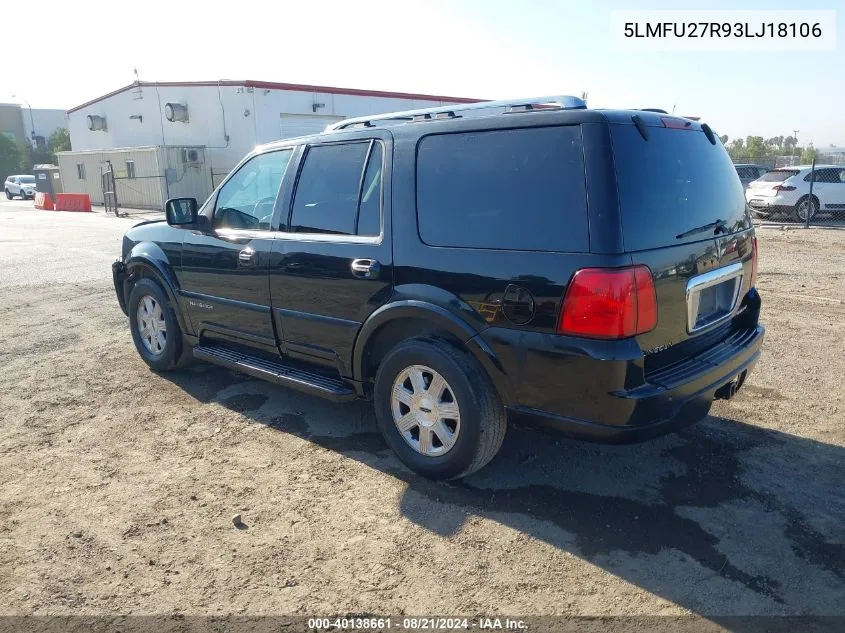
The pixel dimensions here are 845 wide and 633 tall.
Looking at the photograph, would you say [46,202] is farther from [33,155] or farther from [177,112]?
[33,155]

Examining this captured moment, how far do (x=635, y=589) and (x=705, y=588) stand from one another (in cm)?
29

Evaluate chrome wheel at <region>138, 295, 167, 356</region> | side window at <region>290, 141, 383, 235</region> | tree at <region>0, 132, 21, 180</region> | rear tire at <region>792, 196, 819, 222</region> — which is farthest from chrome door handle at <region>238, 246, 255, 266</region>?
tree at <region>0, 132, 21, 180</region>

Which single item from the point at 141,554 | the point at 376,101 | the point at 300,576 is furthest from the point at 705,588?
the point at 376,101

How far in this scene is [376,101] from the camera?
28.2 m

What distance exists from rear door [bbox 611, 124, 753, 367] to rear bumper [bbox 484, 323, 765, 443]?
154 millimetres

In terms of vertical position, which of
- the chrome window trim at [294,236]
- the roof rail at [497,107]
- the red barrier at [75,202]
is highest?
the red barrier at [75,202]

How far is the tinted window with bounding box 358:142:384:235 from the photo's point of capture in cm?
370

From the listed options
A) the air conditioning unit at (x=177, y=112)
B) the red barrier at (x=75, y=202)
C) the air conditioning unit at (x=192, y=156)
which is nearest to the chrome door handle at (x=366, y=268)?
the air conditioning unit at (x=192, y=156)

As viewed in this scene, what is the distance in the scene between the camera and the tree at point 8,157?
55.5m

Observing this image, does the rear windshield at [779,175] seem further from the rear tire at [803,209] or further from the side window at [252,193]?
the side window at [252,193]

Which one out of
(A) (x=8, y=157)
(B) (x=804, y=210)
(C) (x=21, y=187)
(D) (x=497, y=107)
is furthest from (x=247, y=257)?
(A) (x=8, y=157)

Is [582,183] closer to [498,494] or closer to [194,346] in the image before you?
[498,494]

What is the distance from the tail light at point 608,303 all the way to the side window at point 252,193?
92.8 inches

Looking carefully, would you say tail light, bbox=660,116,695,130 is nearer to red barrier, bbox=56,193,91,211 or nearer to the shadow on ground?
the shadow on ground
